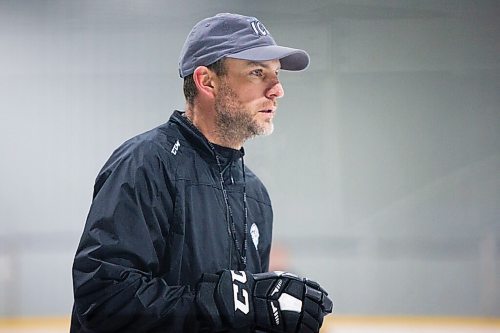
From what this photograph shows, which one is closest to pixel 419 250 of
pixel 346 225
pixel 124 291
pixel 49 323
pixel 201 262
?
pixel 346 225

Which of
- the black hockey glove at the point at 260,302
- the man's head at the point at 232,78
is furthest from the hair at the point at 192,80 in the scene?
the black hockey glove at the point at 260,302

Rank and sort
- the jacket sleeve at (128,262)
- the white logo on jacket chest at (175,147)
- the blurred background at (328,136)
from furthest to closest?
the blurred background at (328,136)
the white logo on jacket chest at (175,147)
the jacket sleeve at (128,262)

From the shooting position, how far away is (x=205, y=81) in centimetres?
123

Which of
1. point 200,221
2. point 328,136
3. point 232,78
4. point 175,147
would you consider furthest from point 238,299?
point 328,136

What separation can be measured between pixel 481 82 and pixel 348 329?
59 centimetres

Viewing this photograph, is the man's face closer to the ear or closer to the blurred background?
the ear

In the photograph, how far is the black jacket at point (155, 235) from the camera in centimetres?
105

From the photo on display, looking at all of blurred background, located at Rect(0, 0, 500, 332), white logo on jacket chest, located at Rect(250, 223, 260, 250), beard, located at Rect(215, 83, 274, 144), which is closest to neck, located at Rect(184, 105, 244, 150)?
beard, located at Rect(215, 83, 274, 144)

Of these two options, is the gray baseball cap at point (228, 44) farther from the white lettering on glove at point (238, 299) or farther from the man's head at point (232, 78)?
the white lettering on glove at point (238, 299)

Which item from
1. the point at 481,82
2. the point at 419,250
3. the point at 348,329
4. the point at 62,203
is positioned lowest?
the point at 348,329

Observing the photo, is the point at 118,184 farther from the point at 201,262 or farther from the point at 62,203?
the point at 62,203

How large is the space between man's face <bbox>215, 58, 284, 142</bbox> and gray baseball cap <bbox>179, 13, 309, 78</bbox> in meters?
0.03

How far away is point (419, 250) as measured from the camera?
4.98 ft

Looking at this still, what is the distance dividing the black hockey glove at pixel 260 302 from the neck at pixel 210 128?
0.23m
